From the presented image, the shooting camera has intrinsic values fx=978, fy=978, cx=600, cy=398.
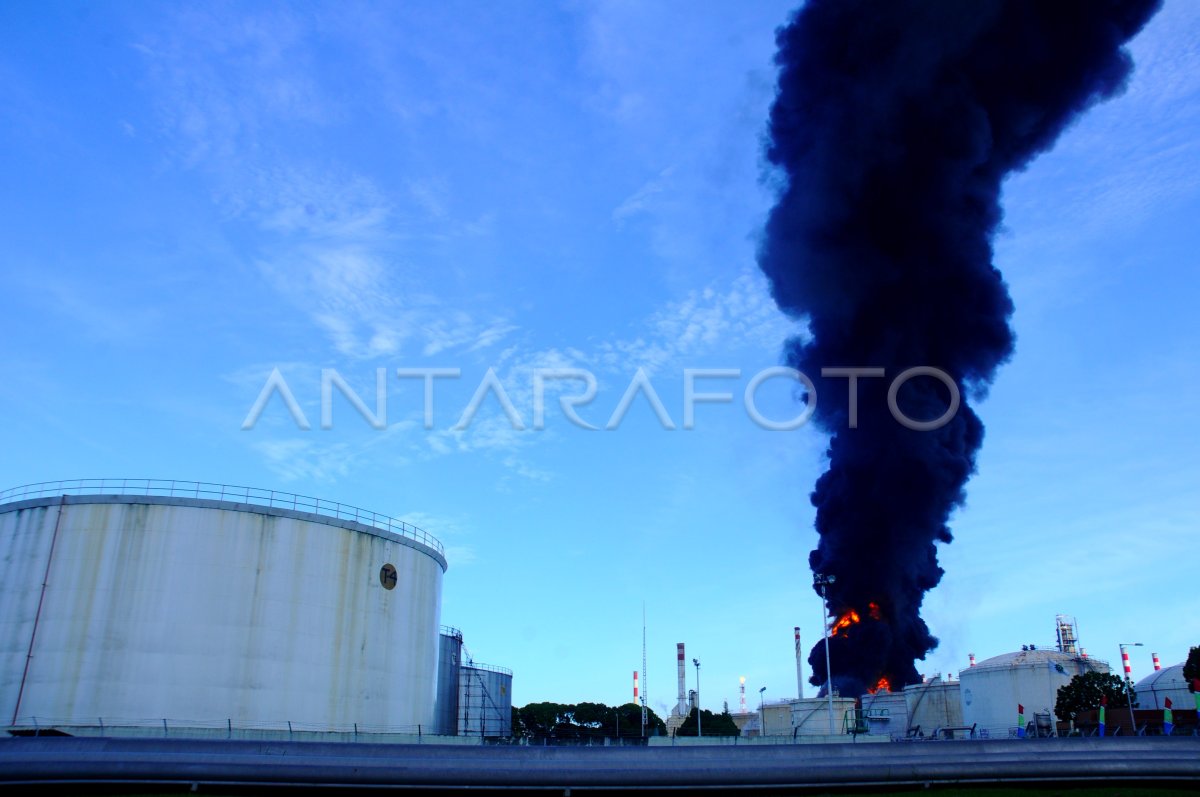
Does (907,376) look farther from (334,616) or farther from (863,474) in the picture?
(334,616)

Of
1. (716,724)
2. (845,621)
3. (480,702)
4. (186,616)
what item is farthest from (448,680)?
(716,724)

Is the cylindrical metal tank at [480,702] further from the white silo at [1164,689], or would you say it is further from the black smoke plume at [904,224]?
the white silo at [1164,689]

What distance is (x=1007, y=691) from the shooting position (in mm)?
71562

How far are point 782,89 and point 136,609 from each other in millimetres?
61494

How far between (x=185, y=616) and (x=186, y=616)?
0.14 ft

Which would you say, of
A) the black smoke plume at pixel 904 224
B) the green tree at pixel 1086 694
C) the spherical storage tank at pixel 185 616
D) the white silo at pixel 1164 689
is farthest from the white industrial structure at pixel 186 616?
the white silo at pixel 1164 689

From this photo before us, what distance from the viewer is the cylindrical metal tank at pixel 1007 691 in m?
70.9

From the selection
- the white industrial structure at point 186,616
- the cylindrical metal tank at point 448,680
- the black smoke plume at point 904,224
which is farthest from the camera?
the black smoke plume at point 904,224

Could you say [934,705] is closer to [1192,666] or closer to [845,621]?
[845,621]

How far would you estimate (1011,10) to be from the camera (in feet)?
235

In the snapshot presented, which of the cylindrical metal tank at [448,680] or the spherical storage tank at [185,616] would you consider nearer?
the spherical storage tank at [185,616]

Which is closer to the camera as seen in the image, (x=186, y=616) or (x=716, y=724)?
(x=186, y=616)

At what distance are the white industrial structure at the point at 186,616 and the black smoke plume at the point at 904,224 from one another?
135 feet

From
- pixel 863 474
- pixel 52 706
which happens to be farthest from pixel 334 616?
pixel 863 474
